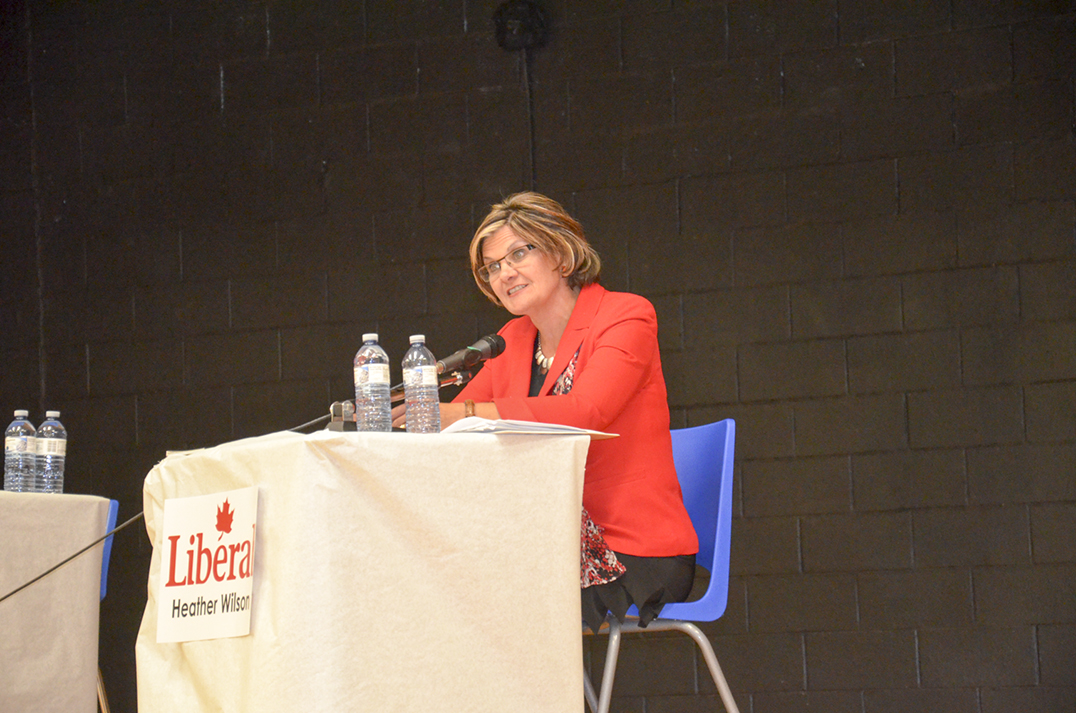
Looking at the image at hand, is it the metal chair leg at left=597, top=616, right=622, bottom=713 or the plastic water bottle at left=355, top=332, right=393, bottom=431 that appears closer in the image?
the plastic water bottle at left=355, top=332, right=393, bottom=431

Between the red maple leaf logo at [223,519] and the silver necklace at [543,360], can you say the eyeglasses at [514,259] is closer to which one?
the silver necklace at [543,360]

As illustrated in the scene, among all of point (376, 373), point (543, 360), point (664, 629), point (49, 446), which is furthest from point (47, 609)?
point (664, 629)

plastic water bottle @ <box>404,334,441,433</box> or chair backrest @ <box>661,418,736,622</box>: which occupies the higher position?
plastic water bottle @ <box>404,334,441,433</box>

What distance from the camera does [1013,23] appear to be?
3064 mm

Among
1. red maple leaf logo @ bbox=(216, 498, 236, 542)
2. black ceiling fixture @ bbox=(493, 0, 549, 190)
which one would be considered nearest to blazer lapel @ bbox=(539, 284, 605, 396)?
red maple leaf logo @ bbox=(216, 498, 236, 542)

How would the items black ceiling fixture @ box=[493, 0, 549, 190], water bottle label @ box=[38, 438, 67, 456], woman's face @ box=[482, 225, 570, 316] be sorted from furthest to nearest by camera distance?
black ceiling fixture @ box=[493, 0, 549, 190] < water bottle label @ box=[38, 438, 67, 456] < woman's face @ box=[482, 225, 570, 316]

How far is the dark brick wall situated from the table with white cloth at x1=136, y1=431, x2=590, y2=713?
66.0 inches

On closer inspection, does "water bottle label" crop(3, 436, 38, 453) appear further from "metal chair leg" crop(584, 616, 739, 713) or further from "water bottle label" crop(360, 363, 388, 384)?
"metal chair leg" crop(584, 616, 739, 713)

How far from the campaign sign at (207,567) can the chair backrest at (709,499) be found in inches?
33.9

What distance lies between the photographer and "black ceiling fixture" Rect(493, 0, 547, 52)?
3.37 metres

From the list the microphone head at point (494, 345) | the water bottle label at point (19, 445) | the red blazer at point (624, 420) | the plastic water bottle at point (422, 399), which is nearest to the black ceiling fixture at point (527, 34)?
the red blazer at point (624, 420)

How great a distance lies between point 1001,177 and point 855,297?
21.4 inches

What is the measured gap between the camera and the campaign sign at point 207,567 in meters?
1.40

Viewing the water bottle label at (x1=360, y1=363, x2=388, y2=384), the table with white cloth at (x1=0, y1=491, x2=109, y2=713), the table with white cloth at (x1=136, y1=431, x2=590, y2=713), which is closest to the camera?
the table with white cloth at (x1=136, y1=431, x2=590, y2=713)
